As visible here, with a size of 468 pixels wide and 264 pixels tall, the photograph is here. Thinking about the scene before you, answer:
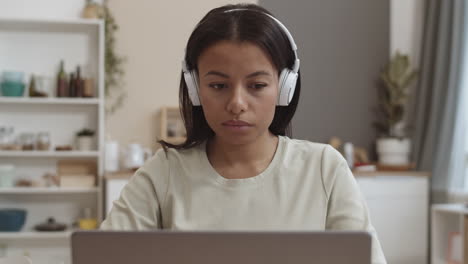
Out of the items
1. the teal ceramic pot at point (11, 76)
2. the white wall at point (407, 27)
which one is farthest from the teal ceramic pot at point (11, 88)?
the white wall at point (407, 27)

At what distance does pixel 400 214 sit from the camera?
453cm

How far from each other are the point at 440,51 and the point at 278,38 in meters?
3.78

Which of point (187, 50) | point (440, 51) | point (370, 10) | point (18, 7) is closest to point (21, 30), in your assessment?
point (18, 7)

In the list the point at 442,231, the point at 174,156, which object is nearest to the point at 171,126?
the point at 442,231

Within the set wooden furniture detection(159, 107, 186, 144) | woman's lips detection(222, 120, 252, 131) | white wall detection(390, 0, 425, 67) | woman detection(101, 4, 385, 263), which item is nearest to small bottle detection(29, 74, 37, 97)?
wooden furniture detection(159, 107, 186, 144)

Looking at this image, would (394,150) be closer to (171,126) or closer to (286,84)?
(171,126)

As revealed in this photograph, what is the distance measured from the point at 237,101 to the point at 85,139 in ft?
11.9

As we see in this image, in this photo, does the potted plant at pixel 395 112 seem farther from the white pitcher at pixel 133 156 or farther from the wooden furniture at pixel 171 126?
the white pitcher at pixel 133 156

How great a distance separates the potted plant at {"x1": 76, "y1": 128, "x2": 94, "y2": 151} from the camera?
4.53 meters

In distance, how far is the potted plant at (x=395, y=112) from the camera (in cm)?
485

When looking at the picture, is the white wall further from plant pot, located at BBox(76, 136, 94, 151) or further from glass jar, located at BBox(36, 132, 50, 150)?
glass jar, located at BBox(36, 132, 50, 150)

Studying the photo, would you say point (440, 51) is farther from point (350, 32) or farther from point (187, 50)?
point (187, 50)

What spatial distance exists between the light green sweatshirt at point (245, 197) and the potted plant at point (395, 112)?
3.70 m

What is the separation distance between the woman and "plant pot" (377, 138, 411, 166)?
368 cm
